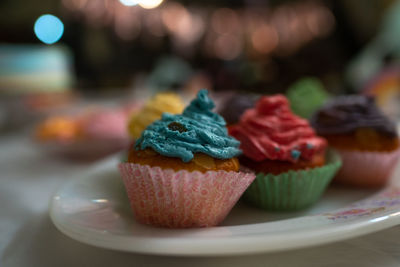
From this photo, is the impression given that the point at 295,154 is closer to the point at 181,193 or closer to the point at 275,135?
the point at 275,135

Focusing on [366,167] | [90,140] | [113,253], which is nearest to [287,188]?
[366,167]

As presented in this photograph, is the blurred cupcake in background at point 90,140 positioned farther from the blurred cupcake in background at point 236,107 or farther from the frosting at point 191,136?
the frosting at point 191,136

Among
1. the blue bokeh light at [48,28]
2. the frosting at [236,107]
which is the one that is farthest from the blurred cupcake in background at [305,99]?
the blue bokeh light at [48,28]

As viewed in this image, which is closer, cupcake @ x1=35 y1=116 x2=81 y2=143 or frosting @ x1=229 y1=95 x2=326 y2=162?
frosting @ x1=229 y1=95 x2=326 y2=162

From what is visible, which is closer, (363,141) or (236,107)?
(363,141)

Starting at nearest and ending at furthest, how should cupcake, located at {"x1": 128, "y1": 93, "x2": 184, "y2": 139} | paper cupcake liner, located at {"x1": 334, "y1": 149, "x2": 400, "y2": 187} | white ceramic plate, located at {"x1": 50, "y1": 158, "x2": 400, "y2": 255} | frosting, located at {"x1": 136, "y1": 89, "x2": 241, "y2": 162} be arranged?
white ceramic plate, located at {"x1": 50, "y1": 158, "x2": 400, "y2": 255} → frosting, located at {"x1": 136, "y1": 89, "x2": 241, "y2": 162} → paper cupcake liner, located at {"x1": 334, "y1": 149, "x2": 400, "y2": 187} → cupcake, located at {"x1": 128, "y1": 93, "x2": 184, "y2": 139}

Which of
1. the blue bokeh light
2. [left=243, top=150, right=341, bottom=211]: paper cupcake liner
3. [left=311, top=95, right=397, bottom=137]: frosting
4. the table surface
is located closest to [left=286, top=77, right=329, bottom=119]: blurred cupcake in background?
[left=311, top=95, right=397, bottom=137]: frosting

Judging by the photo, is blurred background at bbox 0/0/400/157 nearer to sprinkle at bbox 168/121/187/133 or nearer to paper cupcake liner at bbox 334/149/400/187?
paper cupcake liner at bbox 334/149/400/187

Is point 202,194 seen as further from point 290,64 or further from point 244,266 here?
point 290,64
